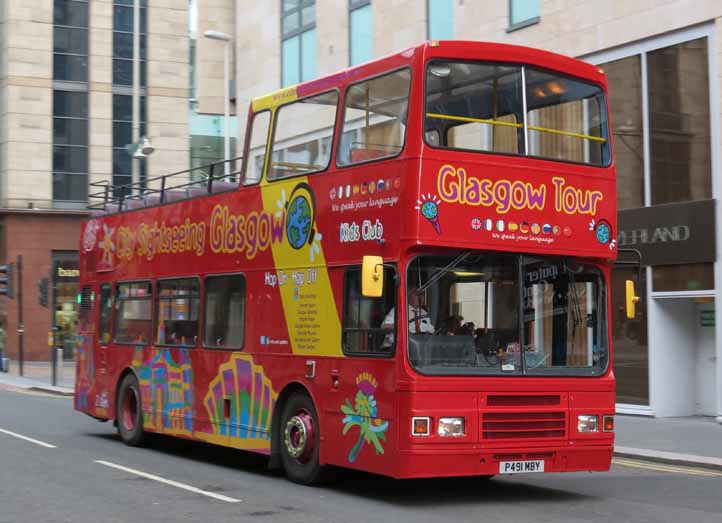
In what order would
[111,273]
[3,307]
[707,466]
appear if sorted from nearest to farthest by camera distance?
[707,466] < [111,273] < [3,307]

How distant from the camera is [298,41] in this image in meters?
31.8

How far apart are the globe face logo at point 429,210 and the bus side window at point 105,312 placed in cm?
843

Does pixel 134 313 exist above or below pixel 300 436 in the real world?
above

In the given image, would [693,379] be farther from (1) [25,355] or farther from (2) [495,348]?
(1) [25,355]

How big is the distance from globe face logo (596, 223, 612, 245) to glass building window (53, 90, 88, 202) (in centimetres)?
3954

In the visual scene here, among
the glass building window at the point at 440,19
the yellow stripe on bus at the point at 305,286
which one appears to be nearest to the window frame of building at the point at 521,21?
the glass building window at the point at 440,19

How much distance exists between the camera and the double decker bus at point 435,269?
1076 cm

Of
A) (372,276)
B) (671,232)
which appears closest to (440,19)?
(671,232)

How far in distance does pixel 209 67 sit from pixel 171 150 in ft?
15.0

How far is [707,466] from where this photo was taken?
1481cm

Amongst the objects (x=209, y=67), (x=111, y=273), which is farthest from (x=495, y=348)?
(x=209, y=67)

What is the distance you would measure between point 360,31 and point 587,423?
63.4ft

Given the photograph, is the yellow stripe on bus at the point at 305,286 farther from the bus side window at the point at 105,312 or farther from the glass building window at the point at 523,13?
the glass building window at the point at 523,13

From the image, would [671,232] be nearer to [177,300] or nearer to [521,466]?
[177,300]
